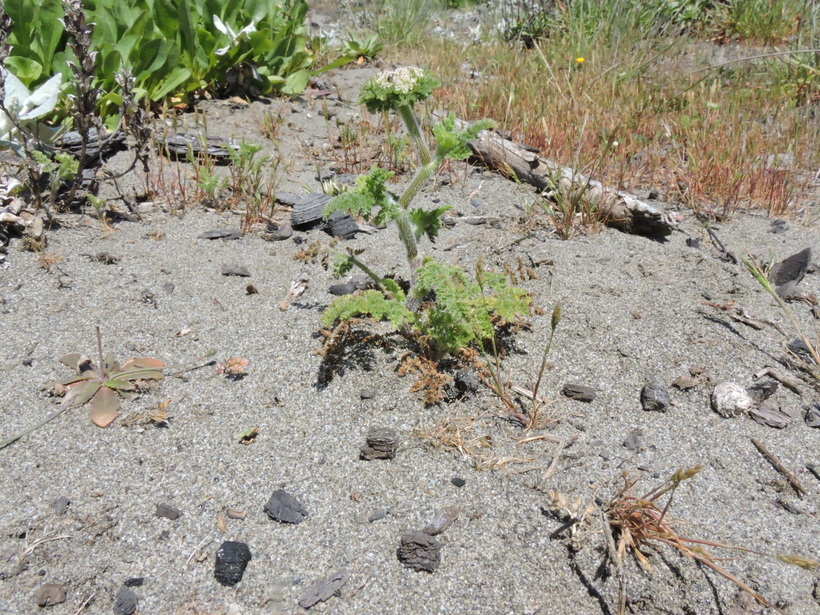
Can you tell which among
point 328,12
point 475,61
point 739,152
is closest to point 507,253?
point 739,152

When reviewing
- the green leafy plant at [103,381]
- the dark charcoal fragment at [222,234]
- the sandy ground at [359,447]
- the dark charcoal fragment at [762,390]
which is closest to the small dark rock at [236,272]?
the sandy ground at [359,447]

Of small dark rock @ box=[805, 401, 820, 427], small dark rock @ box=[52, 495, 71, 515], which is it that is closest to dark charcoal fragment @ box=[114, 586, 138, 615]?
small dark rock @ box=[52, 495, 71, 515]

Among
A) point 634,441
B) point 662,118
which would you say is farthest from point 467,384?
point 662,118

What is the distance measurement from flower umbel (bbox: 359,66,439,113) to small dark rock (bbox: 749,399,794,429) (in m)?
1.56

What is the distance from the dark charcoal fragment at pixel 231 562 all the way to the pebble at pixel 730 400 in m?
1.61

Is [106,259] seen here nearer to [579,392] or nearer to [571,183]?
[579,392]

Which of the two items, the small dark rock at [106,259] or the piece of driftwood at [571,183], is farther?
the piece of driftwood at [571,183]

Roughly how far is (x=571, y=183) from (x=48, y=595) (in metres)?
2.78

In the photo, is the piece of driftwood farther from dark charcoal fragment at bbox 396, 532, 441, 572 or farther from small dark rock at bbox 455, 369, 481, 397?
dark charcoal fragment at bbox 396, 532, 441, 572

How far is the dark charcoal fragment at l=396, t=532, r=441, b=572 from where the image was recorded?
1.71 metres

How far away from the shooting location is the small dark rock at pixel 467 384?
2.21m

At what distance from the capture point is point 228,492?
190cm

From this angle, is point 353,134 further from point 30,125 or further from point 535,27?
point 535,27

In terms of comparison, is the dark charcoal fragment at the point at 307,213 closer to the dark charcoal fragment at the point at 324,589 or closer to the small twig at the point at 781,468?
the dark charcoal fragment at the point at 324,589
